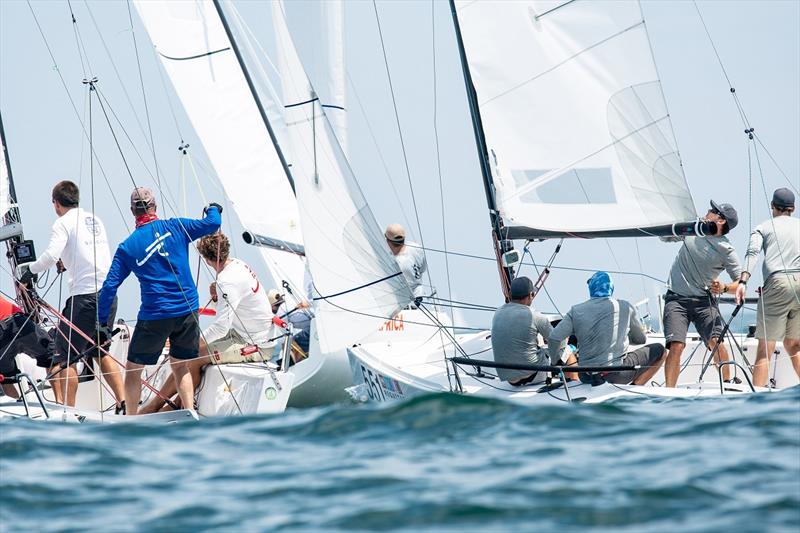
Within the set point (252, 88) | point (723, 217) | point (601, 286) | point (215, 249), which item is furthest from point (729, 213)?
point (252, 88)

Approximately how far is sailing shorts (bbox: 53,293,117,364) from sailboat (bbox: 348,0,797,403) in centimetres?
210

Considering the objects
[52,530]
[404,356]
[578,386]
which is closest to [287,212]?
[404,356]

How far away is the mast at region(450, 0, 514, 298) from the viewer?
8.94m

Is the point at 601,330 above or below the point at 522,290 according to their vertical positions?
below

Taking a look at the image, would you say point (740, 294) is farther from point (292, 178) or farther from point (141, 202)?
point (292, 178)

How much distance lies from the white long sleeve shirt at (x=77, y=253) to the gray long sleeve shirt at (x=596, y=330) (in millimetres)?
3303

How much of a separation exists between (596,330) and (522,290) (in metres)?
0.59

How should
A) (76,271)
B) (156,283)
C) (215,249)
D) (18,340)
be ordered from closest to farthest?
(156,283) → (18,340) → (76,271) → (215,249)

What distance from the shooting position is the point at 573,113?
894 centimetres

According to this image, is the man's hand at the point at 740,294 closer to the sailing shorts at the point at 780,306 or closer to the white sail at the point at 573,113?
the sailing shorts at the point at 780,306

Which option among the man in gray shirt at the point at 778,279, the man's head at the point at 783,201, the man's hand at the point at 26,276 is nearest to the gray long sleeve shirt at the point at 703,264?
the man in gray shirt at the point at 778,279

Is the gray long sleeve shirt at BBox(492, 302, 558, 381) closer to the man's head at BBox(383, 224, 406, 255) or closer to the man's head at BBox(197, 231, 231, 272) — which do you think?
the man's head at BBox(197, 231, 231, 272)

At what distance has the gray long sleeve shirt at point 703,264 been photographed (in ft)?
27.9

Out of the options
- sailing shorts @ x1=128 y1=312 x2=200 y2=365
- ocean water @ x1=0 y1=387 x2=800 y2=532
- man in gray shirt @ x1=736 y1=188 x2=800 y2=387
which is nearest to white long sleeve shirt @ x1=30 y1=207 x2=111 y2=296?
sailing shorts @ x1=128 y1=312 x2=200 y2=365
